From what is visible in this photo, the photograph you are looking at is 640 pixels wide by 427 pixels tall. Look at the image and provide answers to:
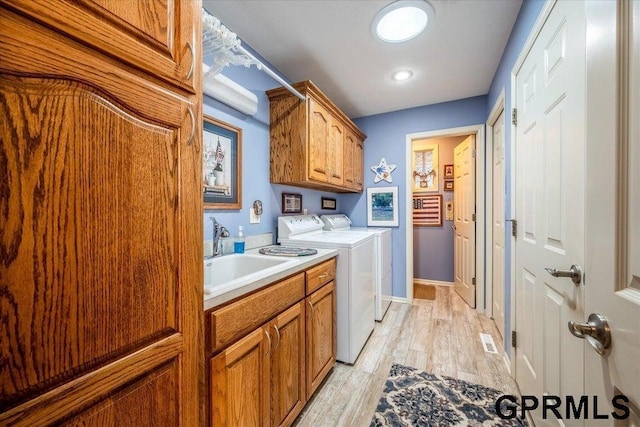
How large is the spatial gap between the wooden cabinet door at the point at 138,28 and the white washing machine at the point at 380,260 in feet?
6.80

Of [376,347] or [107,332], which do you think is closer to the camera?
[107,332]

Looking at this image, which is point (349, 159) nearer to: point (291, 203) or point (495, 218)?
point (291, 203)

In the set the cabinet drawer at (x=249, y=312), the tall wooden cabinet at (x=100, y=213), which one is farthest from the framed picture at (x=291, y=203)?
the tall wooden cabinet at (x=100, y=213)

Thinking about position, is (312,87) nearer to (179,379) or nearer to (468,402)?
(179,379)

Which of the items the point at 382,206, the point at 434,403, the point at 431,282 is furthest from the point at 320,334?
the point at 431,282

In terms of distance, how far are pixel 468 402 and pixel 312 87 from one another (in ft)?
7.83

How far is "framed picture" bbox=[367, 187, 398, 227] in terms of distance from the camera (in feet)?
10.4

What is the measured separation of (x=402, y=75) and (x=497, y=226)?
1685 millimetres

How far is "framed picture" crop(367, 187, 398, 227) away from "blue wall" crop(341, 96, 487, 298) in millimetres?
58

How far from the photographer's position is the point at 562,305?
949mm

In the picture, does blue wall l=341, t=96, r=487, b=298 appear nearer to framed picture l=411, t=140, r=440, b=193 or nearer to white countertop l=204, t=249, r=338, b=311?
framed picture l=411, t=140, r=440, b=193

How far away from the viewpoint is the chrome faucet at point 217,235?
5.01 feet

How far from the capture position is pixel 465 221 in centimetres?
306

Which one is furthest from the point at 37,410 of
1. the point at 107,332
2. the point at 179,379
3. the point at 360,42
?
the point at 360,42
